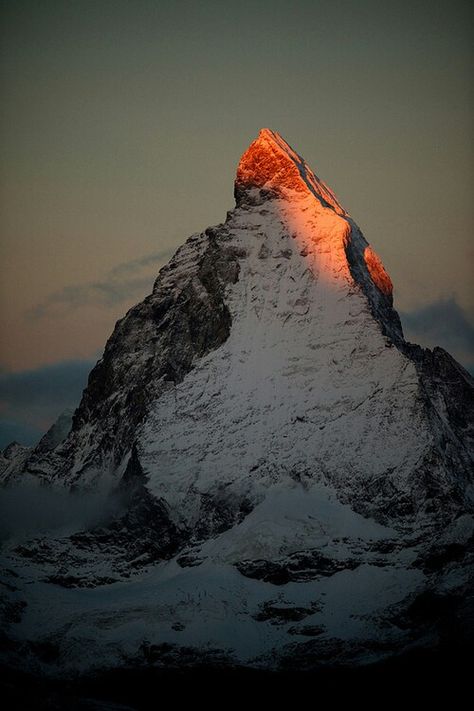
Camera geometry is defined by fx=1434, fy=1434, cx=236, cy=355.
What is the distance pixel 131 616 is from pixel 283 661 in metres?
23.8

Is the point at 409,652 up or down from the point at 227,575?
down

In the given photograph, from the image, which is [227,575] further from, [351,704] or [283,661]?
[351,704]

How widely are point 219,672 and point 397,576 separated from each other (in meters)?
29.6

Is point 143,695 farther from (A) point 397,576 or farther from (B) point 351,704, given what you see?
(A) point 397,576

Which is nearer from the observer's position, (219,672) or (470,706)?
(470,706)

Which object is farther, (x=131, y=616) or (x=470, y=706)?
(x=131, y=616)

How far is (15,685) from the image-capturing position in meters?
172

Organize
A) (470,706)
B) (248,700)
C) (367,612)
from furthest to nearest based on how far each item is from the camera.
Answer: (367,612), (248,700), (470,706)

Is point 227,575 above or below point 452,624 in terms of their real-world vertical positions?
above

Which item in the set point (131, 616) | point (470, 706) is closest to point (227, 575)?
point (131, 616)

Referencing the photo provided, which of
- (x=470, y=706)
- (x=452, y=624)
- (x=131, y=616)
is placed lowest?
(x=470, y=706)

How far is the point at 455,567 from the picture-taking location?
19025cm

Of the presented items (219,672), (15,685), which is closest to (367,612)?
(219,672)

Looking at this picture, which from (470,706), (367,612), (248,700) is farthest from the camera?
(367,612)
